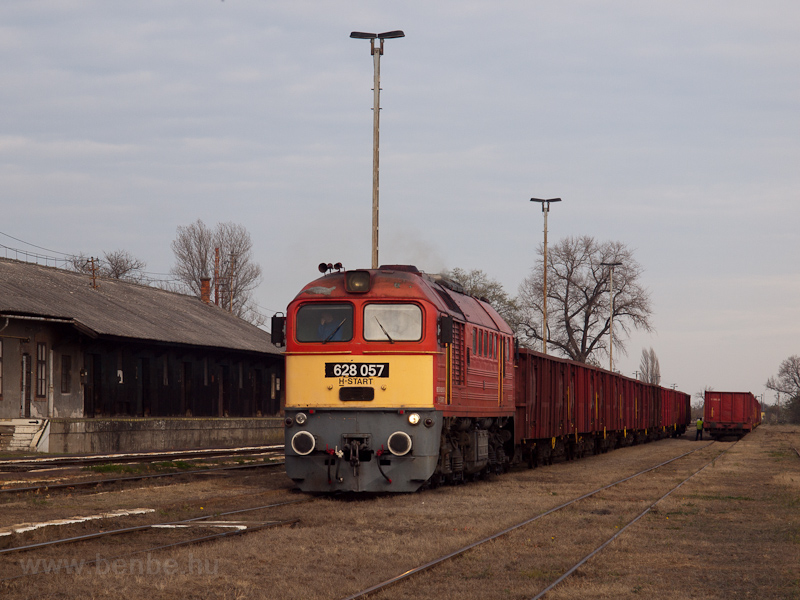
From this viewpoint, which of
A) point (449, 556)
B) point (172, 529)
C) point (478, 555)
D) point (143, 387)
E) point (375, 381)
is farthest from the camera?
point (143, 387)

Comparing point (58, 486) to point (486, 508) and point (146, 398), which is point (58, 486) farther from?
point (146, 398)

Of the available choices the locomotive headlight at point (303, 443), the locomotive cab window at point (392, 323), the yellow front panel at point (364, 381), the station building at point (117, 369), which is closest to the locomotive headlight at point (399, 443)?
the yellow front panel at point (364, 381)

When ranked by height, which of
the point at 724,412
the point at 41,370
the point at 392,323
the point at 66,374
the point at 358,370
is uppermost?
the point at 392,323

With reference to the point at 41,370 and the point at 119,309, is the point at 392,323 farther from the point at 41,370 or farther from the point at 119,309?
the point at 119,309

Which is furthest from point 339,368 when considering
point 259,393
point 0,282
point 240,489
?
point 259,393

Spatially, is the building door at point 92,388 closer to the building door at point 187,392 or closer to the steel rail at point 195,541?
the building door at point 187,392

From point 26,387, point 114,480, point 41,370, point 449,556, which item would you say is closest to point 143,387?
point 41,370

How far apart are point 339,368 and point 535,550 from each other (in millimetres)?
5723

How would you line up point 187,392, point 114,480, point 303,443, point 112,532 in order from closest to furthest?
point 112,532 < point 303,443 < point 114,480 < point 187,392

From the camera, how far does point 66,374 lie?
110ft

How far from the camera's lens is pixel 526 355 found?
2445 cm

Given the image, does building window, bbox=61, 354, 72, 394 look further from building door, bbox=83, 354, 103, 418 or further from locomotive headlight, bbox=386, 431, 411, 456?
locomotive headlight, bbox=386, 431, 411, 456

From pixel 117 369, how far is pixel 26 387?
540 cm

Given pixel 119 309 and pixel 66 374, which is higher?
pixel 119 309
